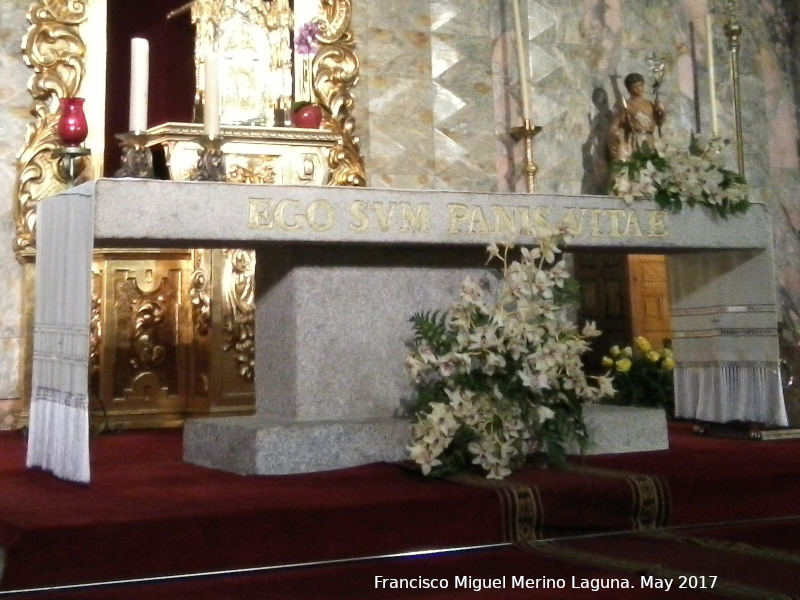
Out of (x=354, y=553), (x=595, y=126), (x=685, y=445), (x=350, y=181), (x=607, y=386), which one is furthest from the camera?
(x=595, y=126)

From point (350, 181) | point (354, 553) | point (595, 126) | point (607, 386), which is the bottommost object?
point (354, 553)

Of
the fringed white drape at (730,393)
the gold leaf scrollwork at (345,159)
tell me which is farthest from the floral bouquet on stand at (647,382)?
the gold leaf scrollwork at (345,159)

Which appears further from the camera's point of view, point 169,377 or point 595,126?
point 595,126

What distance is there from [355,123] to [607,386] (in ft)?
14.0

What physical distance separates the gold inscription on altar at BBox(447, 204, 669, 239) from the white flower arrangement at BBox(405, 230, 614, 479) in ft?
0.96

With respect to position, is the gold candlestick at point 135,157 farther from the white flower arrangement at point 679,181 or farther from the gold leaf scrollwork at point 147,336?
the gold leaf scrollwork at point 147,336

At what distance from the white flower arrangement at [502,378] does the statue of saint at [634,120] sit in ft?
14.1

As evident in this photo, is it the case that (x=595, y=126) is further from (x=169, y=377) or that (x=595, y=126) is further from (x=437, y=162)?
(x=169, y=377)

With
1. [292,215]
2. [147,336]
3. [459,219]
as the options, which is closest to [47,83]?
[147,336]

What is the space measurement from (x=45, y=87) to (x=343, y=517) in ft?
15.4

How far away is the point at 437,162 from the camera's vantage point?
8289 millimetres

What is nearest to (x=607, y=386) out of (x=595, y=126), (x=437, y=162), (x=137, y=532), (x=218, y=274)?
(x=137, y=532)

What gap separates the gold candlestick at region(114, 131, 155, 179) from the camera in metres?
4.33

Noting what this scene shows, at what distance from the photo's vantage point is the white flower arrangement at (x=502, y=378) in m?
4.15
